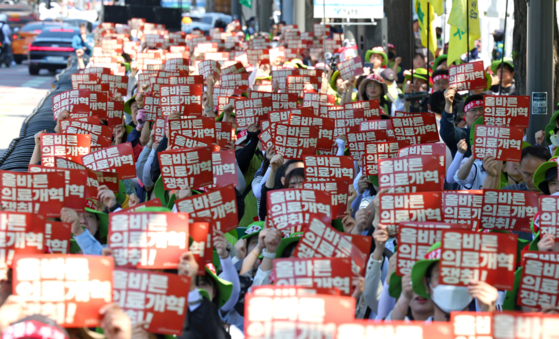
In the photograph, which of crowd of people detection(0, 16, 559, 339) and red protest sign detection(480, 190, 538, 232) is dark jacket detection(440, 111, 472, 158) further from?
red protest sign detection(480, 190, 538, 232)

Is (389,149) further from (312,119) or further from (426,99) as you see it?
(426,99)

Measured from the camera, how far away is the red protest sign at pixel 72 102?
8867mm

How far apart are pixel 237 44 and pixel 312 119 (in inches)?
521

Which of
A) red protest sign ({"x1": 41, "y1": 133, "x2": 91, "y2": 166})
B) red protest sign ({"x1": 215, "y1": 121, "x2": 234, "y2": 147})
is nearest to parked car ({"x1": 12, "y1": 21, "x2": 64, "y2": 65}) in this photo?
red protest sign ({"x1": 215, "y1": 121, "x2": 234, "y2": 147})

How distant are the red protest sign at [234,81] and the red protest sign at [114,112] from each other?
5.36 ft

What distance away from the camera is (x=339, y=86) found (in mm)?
11484

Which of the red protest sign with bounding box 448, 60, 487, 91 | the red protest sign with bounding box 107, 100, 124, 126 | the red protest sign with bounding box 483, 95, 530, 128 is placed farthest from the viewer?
the red protest sign with bounding box 107, 100, 124, 126

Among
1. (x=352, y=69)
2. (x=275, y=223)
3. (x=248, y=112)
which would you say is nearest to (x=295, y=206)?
(x=275, y=223)

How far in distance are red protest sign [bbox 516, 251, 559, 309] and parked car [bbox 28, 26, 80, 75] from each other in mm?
24991

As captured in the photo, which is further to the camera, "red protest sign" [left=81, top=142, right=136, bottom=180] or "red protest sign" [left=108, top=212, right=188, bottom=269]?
"red protest sign" [left=81, top=142, right=136, bottom=180]

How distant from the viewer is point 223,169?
247 inches

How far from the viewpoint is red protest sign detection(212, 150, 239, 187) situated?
6.26m

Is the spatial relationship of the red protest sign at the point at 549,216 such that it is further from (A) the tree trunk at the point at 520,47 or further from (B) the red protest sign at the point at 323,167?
(A) the tree trunk at the point at 520,47

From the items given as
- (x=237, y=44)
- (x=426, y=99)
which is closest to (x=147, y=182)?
(x=426, y=99)
